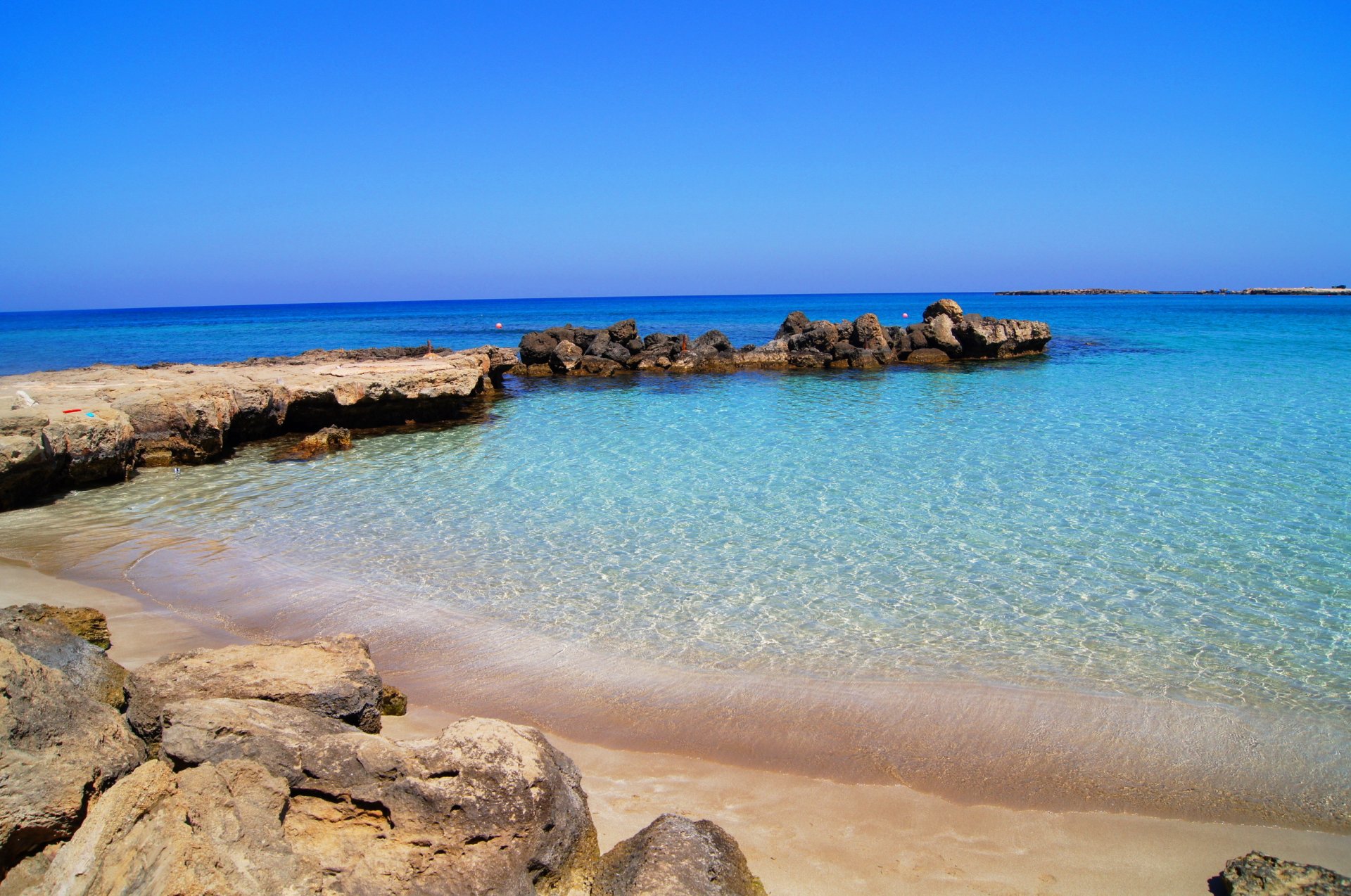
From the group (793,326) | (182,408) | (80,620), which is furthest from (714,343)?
(80,620)

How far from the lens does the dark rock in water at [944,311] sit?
2739 cm

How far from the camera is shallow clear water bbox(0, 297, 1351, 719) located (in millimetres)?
5469

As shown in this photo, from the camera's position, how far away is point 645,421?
48.1ft

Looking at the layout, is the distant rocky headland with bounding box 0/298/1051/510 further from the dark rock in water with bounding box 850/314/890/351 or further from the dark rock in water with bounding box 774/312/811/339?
the dark rock in water with bounding box 774/312/811/339

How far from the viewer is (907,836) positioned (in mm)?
3582

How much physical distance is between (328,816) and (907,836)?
7.93 ft

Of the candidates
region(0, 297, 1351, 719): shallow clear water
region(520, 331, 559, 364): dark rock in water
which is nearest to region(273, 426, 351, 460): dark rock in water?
region(0, 297, 1351, 719): shallow clear water

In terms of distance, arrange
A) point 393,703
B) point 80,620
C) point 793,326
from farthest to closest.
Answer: point 793,326, point 80,620, point 393,703

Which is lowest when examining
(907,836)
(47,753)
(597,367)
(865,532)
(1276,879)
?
(907,836)

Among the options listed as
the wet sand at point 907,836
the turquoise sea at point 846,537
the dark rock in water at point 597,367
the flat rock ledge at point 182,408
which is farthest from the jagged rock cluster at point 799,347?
the wet sand at point 907,836

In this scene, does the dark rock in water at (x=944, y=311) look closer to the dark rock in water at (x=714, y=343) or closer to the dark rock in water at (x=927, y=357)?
the dark rock in water at (x=927, y=357)

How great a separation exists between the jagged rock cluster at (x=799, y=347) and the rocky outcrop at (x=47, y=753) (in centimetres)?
2005

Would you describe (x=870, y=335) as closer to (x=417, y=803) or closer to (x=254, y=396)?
(x=254, y=396)

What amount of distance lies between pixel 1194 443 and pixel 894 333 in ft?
52.3
